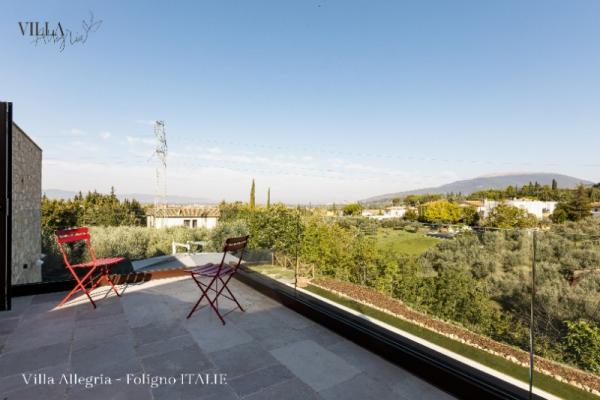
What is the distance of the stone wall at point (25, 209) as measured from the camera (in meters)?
5.50

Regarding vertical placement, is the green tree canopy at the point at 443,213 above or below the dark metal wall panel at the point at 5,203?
below

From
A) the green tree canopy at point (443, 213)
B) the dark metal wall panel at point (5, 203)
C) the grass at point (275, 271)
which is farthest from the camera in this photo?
the green tree canopy at point (443, 213)

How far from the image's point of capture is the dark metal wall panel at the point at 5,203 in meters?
2.64

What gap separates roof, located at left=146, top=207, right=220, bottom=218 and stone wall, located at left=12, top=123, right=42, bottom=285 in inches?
530

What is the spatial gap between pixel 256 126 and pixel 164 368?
17.3 metres

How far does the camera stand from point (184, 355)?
2004 millimetres

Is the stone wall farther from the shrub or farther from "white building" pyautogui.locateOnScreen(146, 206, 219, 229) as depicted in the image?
"white building" pyautogui.locateOnScreen(146, 206, 219, 229)

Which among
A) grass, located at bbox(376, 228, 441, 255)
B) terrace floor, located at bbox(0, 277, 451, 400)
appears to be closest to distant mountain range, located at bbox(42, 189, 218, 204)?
terrace floor, located at bbox(0, 277, 451, 400)

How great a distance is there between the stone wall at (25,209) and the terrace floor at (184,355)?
3.55m

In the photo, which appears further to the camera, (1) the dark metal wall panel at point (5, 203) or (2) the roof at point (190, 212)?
(2) the roof at point (190, 212)

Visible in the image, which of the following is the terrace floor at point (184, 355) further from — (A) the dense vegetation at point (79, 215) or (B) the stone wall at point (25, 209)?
(A) the dense vegetation at point (79, 215)

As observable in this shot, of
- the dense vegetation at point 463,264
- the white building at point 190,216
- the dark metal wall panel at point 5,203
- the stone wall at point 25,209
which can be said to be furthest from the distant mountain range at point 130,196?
the dark metal wall panel at point 5,203

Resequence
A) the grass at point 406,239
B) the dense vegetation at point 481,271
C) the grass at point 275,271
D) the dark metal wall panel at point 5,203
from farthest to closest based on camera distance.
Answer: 1. the grass at point 406,239
2. the grass at point 275,271
3. the dark metal wall panel at point 5,203
4. the dense vegetation at point 481,271

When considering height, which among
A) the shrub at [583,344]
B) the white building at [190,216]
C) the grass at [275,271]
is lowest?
the shrub at [583,344]
